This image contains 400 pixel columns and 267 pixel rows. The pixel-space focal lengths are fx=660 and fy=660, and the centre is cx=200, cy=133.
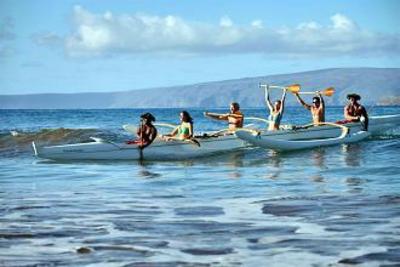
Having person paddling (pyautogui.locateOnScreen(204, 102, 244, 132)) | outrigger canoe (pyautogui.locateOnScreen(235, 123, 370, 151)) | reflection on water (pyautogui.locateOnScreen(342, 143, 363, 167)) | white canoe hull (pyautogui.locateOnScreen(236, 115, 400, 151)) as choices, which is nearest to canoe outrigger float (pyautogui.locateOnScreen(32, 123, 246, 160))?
outrigger canoe (pyautogui.locateOnScreen(235, 123, 370, 151))

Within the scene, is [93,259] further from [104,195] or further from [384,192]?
[384,192]

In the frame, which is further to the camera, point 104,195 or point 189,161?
point 189,161

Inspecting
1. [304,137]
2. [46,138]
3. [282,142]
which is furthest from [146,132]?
[46,138]

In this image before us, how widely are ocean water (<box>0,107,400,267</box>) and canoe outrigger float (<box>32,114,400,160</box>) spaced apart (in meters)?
2.43

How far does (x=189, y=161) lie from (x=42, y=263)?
1463 cm

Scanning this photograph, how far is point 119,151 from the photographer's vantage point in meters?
21.5

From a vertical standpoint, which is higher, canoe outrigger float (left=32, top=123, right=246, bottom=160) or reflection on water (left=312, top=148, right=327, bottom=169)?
canoe outrigger float (left=32, top=123, right=246, bottom=160)

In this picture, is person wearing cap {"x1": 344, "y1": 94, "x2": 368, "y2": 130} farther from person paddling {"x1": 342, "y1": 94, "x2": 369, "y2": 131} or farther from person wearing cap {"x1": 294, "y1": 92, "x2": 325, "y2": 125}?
person wearing cap {"x1": 294, "y1": 92, "x2": 325, "y2": 125}

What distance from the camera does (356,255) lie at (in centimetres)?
725

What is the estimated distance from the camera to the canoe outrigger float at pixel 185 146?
70.4 ft

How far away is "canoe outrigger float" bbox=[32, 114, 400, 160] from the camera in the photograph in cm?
2147

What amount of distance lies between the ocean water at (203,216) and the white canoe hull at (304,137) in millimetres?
3861

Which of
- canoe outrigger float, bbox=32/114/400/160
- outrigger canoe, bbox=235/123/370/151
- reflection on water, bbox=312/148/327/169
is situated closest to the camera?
reflection on water, bbox=312/148/327/169

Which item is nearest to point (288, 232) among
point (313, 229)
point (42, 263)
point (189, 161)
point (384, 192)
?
point (313, 229)
